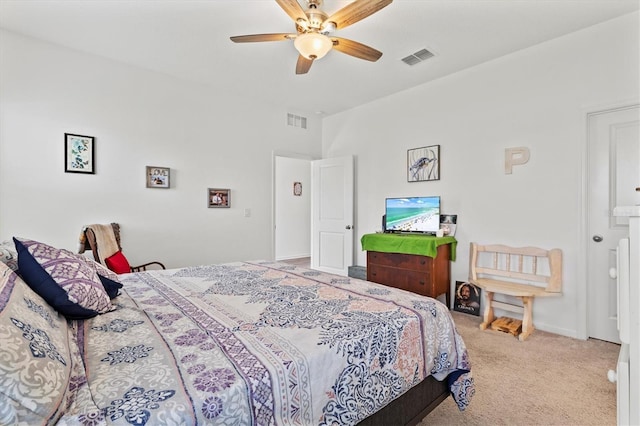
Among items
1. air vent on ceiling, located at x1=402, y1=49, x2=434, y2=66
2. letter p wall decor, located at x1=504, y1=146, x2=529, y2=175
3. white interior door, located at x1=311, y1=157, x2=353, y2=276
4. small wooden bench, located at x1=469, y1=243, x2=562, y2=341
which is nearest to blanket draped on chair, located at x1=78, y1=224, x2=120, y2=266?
white interior door, located at x1=311, y1=157, x2=353, y2=276

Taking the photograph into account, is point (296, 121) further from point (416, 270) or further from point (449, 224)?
point (416, 270)

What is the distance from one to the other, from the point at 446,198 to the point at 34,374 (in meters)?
3.76

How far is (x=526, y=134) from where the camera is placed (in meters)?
3.14

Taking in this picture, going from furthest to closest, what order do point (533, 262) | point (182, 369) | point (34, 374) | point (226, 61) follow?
point (226, 61)
point (533, 262)
point (182, 369)
point (34, 374)

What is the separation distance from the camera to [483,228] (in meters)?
3.44

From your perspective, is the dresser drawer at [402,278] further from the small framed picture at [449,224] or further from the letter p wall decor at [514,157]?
the letter p wall decor at [514,157]

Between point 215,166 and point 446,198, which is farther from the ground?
point 215,166

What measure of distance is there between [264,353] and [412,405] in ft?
2.68

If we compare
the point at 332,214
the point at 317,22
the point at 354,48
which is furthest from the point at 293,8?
the point at 332,214

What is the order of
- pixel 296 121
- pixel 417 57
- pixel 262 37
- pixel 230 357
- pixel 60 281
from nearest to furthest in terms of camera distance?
pixel 230 357, pixel 60 281, pixel 262 37, pixel 417 57, pixel 296 121

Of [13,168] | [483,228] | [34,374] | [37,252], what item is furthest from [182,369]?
[483,228]

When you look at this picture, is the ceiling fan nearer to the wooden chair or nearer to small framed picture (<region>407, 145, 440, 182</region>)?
small framed picture (<region>407, 145, 440, 182</region>)

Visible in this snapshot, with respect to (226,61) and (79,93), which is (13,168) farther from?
(226,61)

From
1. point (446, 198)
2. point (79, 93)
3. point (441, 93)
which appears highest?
point (441, 93)
